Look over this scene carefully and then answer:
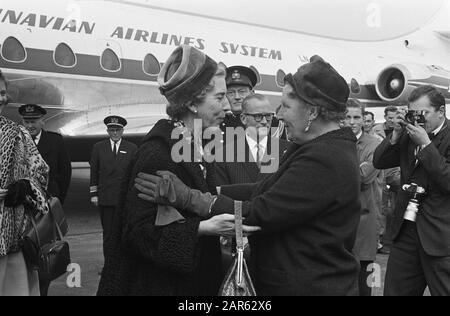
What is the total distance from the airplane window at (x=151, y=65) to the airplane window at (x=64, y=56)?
136cm

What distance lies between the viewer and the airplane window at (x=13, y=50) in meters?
8.68

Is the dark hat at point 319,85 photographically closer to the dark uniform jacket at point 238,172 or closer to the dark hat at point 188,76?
the dark hat at point 188,76

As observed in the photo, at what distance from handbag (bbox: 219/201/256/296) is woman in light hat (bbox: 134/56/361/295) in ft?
0.13

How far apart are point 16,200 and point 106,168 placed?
4730mm

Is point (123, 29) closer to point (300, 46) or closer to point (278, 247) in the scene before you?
point (300, 46)

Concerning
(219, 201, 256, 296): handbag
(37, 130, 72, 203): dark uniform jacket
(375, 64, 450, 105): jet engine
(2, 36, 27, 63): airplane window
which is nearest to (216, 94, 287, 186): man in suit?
(219, 201, 256, 296): handbag

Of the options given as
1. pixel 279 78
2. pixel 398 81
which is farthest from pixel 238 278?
pixel 398 81

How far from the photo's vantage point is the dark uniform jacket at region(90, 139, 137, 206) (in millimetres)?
7566

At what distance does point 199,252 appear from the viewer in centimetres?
234

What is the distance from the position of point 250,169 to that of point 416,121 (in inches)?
45.6

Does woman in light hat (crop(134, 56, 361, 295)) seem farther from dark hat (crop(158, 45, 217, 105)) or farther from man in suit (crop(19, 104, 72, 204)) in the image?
man in suit (crop(19, 104, 72, 204))

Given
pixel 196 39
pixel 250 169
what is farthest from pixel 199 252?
pixel 196 39

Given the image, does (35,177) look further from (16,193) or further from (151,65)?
(151,65)

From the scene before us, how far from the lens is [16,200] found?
3088 mm
